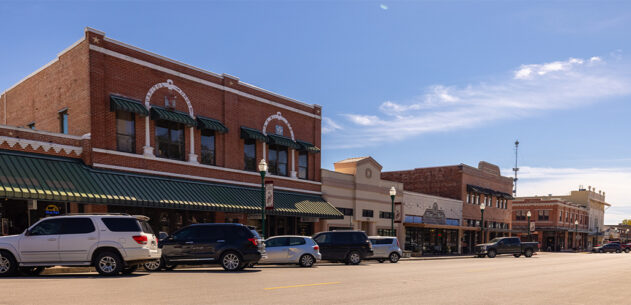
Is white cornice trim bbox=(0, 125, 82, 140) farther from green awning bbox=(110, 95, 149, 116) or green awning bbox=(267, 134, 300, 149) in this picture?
green awning bbox=(267, 134, 300, 149)

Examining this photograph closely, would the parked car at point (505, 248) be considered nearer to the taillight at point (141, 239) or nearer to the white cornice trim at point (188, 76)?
the white cornice trim at point (188, 76)

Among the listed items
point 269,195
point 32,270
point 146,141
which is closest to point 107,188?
point 146,141

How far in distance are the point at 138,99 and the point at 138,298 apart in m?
14.5

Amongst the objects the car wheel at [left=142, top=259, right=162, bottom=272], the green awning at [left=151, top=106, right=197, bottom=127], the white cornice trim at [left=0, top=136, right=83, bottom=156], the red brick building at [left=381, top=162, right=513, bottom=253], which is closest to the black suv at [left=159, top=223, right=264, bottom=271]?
the car wheel at [left=142, top=259, right=162, bottom=272]

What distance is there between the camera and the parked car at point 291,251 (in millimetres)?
18922

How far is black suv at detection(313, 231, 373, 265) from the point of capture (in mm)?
22391

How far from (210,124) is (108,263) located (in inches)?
472

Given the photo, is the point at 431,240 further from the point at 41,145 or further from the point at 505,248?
the point at 41,145

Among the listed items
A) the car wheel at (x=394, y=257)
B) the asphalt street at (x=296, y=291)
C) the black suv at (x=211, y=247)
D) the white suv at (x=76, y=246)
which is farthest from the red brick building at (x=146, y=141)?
the asphalt street at (x=296, y=291)

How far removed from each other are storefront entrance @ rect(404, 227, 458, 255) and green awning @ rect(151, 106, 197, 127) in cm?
2214

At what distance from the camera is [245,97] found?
27094mm

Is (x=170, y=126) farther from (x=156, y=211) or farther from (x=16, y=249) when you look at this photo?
(x=16, y=249)

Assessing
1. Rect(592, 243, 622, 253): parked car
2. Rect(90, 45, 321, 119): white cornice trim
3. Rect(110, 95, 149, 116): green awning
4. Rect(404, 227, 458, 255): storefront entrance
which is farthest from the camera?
Rect(592, 243, 622, 253): parked car

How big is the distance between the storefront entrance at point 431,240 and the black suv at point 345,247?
16114 mm
